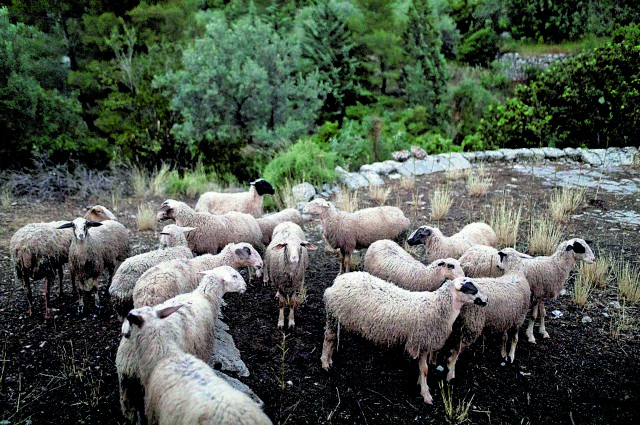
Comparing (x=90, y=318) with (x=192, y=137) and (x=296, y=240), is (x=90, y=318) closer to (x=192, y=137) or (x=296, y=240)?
(x=296, y=240)

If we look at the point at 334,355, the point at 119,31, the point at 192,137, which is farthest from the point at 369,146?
the point at 119,31

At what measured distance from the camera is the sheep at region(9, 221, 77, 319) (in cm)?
570

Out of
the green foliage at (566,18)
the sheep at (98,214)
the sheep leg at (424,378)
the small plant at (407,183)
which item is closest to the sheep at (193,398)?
the sheep leg at (424,378)

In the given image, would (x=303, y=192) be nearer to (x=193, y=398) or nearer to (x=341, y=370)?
(x=341, y=370)

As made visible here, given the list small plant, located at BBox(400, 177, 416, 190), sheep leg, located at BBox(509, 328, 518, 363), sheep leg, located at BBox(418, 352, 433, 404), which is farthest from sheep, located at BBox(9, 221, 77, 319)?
small plant, located at BBox(400, 177, 416, 190)

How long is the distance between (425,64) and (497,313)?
16699 millimetres

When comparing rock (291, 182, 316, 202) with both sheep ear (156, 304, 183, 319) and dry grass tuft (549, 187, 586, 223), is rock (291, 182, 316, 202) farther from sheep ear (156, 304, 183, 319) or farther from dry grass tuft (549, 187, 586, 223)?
sheep ear (156, 304, 183, 319)

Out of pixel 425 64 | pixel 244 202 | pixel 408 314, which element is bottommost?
pixel 408 314

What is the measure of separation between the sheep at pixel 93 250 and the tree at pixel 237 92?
676cm

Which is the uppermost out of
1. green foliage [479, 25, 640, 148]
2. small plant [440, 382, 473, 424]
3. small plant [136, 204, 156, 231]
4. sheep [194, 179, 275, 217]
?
green foliage [479, 25, 640, 148]

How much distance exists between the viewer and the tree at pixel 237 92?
13.5 meters

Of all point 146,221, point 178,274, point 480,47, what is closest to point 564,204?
point 178,274

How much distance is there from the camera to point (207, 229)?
22.6 feet

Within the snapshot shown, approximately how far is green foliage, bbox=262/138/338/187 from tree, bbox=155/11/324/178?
83.8 inches
